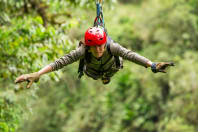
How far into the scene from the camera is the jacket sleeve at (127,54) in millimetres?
3363

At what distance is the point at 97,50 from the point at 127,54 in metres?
0.32

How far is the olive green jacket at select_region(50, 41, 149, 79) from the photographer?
11.3 ft

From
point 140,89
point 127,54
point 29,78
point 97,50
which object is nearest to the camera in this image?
point 29,78

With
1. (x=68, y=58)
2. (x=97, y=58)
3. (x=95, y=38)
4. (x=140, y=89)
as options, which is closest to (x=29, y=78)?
(x=68, y=58)

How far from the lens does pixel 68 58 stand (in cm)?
356

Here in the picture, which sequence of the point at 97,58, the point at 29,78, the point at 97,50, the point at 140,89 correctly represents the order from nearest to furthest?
the point at 29,78, the point at 97,50, the point at 97,58, the point at 140,89

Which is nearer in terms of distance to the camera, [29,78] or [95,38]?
[29,78]

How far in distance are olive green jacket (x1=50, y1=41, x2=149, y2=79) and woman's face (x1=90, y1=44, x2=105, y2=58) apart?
117mm

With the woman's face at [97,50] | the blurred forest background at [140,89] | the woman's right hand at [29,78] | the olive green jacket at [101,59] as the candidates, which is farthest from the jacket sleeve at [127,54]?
the blurred forest background at [140,89]

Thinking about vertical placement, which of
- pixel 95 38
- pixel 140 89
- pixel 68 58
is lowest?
pixel 140 89

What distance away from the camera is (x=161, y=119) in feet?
60.4

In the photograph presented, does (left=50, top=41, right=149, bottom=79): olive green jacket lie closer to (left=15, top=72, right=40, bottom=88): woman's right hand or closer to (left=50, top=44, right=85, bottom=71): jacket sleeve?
(left=50, top=44, right=85, bottom=71): jacket sleeve

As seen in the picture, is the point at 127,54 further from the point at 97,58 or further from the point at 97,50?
the point at 97,58

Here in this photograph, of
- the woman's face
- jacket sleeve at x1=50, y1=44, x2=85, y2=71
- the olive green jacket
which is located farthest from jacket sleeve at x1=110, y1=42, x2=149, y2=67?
jacket sleeve at x1=50, y1=44, x2=85, y2=71
